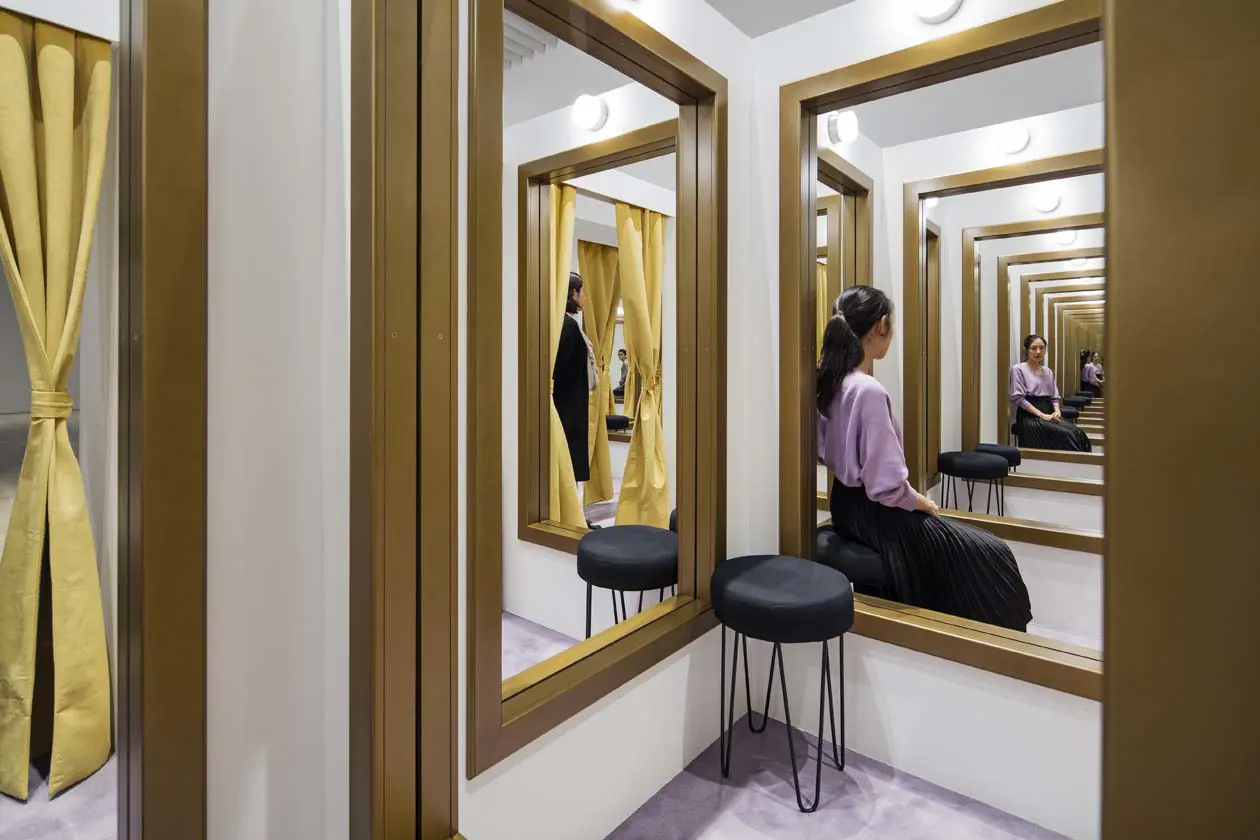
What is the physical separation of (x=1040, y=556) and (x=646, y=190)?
4.50 feet

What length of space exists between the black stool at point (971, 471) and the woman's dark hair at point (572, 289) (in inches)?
43.3

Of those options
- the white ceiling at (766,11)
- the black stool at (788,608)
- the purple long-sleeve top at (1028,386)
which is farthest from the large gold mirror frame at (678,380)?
the purple long-sleeve top at (1028,386)

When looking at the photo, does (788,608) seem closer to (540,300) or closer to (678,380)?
(678,380)

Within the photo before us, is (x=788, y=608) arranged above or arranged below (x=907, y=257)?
below

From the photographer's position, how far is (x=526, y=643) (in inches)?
55.6

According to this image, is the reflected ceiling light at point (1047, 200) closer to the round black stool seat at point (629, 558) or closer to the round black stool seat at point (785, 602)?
the round black stool seat at point (785, 602)

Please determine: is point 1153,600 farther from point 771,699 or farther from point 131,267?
point 771,699

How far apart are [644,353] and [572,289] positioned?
0.30 metres

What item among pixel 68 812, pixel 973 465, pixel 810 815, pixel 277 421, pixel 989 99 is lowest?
pixel 810 815

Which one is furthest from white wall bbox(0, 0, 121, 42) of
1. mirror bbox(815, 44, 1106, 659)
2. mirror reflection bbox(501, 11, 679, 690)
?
mirror bbox(815, 44, 1106, 659)

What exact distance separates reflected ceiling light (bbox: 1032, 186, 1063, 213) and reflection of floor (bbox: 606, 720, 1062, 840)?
1.41 meters

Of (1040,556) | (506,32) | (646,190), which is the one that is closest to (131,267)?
(506,32)

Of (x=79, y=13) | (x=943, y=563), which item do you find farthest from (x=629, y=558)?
(x=79, y=13)

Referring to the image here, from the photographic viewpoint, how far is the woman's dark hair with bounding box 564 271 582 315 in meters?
1.65
